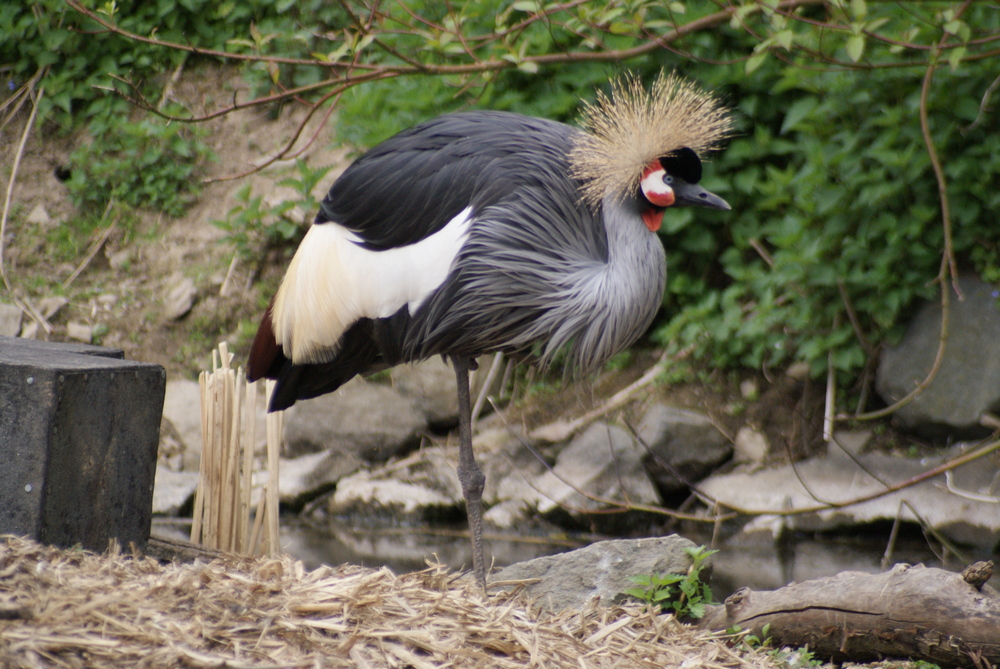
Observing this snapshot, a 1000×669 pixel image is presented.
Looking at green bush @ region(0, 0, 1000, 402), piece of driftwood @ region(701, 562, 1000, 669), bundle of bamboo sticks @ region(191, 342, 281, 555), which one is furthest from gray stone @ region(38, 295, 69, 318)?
piece of driftwood @ region(701, 562, 1000, 669)

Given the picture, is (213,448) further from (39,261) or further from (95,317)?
(39,261)

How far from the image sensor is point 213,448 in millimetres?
2859

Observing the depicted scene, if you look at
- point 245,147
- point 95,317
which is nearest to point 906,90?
point 245,147

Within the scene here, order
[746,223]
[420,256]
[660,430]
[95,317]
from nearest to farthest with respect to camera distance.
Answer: [420,256]
[660,430]
[746,223]
[95,317]

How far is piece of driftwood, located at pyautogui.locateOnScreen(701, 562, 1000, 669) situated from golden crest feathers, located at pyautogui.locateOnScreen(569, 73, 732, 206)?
47.0 inches

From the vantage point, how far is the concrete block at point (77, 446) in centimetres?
217

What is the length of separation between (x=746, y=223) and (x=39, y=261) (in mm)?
4311

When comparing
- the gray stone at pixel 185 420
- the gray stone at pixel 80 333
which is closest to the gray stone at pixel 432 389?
the gray stone at pixel 185 420

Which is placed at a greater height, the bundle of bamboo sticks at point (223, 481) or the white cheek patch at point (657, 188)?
the white cheek patch at point (657, 188)

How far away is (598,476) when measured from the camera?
405 centimetres

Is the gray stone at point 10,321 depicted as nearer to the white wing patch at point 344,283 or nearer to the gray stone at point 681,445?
the white wing patch at point 344,283

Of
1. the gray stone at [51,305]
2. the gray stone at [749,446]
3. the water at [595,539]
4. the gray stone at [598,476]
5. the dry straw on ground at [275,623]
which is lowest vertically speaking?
the water at [595,539]

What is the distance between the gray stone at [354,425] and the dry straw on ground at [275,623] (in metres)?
2.24

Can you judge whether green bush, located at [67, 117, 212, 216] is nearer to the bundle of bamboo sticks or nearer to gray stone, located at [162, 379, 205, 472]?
gray stone, located at [162, 379, 205, 472]
